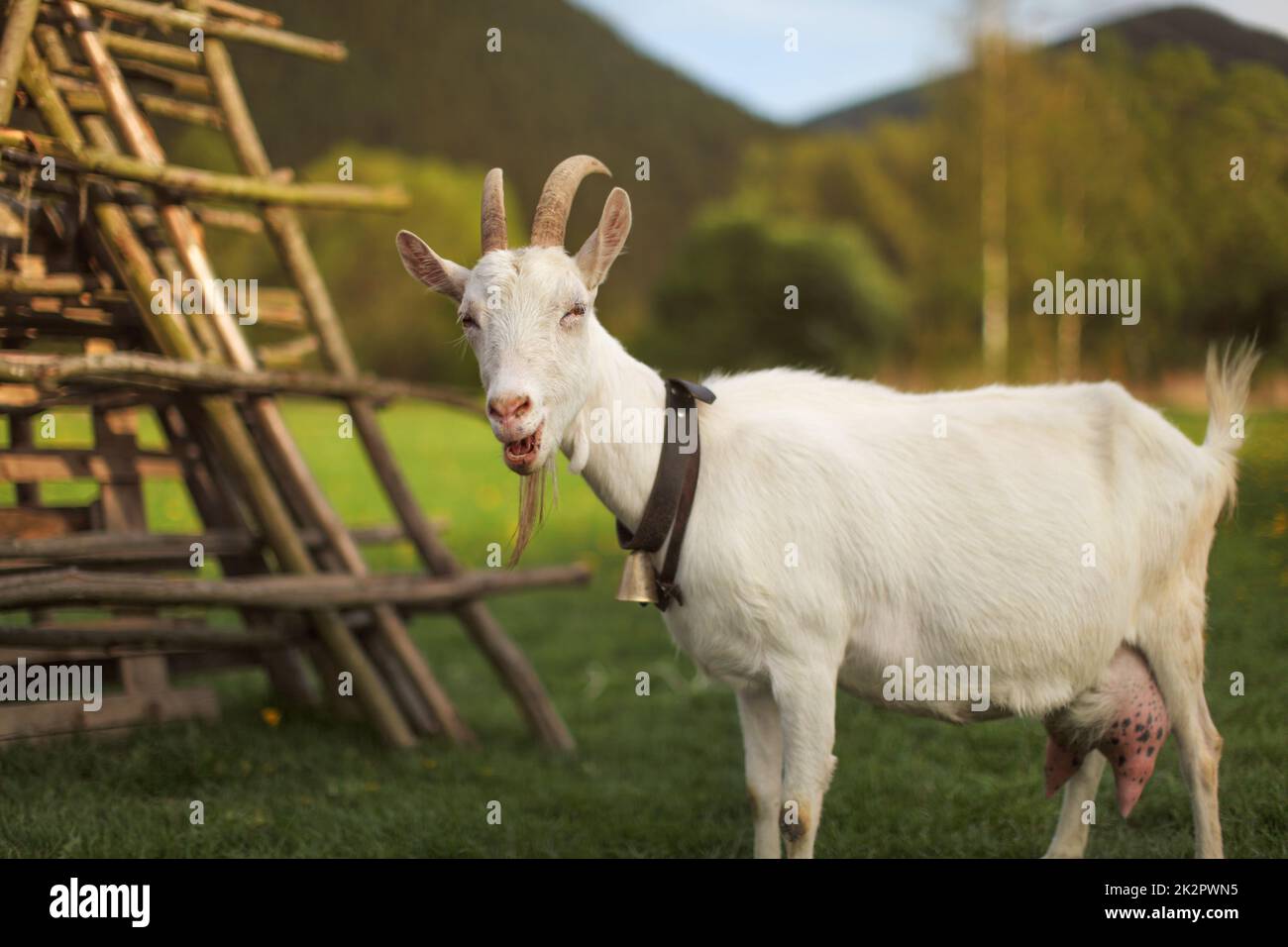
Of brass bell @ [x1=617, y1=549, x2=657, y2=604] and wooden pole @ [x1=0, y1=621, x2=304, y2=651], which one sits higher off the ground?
brass bell @ [x1=617, y1=549, x2=657, y2=604]

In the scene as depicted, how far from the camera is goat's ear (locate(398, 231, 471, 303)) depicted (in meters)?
4.81

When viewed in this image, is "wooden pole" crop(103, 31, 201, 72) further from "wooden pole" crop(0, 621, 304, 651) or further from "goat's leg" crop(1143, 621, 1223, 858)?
"goat's leg" crop(1143, 621, 1223, 858)

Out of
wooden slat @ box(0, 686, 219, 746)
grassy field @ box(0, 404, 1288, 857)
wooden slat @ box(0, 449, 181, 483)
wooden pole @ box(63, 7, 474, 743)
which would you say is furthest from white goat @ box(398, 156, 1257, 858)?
wooden slat @ box(0, 686, 219, 746)

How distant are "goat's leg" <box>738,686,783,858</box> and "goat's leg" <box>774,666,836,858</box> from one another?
18.5 inches

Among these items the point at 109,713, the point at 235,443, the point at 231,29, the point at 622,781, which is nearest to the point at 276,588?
the point at 235,443

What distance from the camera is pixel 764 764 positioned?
16.8 ft

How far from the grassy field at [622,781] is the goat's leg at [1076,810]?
0.19 m

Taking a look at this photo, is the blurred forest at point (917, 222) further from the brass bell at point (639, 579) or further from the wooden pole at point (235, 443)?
the wooden pole at point (235, 443)

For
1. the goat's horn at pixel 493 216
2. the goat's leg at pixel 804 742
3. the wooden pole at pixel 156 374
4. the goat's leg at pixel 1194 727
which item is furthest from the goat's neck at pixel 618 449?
the wooden pole at pixel 156 374

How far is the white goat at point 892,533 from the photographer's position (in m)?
4.61

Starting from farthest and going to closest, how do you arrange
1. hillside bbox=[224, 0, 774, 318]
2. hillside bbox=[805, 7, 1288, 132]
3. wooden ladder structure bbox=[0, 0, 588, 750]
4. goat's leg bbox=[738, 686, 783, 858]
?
hillside bbox=[224, 0, 774, 318], hillside bbox=[805, 7, 1288, 132], wooden ladder structure bbox=[0, 0, 588, 750], goat's leg bbox=[738, 686, 783, 858]

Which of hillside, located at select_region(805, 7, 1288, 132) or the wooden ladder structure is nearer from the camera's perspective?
the wooden ladder structure

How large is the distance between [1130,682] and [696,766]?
9.62 ft

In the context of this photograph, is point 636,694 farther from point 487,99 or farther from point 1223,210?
point 487,99
